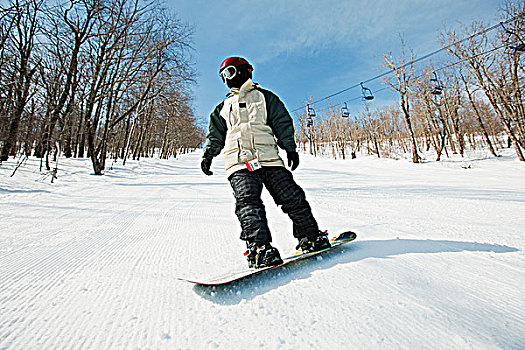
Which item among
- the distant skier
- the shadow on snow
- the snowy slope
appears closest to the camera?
the snowy slope

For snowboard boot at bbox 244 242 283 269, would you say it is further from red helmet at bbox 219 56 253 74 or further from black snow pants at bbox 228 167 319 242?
red helmet at bbox 219 56 253 74

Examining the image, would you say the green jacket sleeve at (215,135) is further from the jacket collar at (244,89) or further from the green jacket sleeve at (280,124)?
the green jacket sleeve at (280,124)

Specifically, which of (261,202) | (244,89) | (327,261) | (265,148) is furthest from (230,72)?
(327,261)

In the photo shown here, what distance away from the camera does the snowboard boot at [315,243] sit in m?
1.65

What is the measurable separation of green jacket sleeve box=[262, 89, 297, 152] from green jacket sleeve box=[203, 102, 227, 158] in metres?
0.42

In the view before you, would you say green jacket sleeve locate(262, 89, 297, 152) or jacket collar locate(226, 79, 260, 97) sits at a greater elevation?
jacket collar locate(226, 79, 260, 97)

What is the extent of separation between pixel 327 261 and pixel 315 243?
0.17 meters

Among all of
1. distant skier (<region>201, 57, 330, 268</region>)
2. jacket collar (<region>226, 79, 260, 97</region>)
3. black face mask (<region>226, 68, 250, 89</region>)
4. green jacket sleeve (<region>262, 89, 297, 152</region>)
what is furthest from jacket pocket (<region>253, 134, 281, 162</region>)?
black face mask (<region>226, 68, 250, 89</region>)

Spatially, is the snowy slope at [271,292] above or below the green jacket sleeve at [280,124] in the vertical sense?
below

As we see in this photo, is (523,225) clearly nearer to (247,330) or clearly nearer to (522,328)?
(522,328)

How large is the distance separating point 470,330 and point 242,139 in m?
1.55

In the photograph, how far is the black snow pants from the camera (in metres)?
1.56

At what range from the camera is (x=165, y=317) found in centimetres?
103

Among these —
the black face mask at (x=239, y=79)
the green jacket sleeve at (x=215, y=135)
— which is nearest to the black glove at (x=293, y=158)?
the green jacket sleeve at (x=215, y=135)
